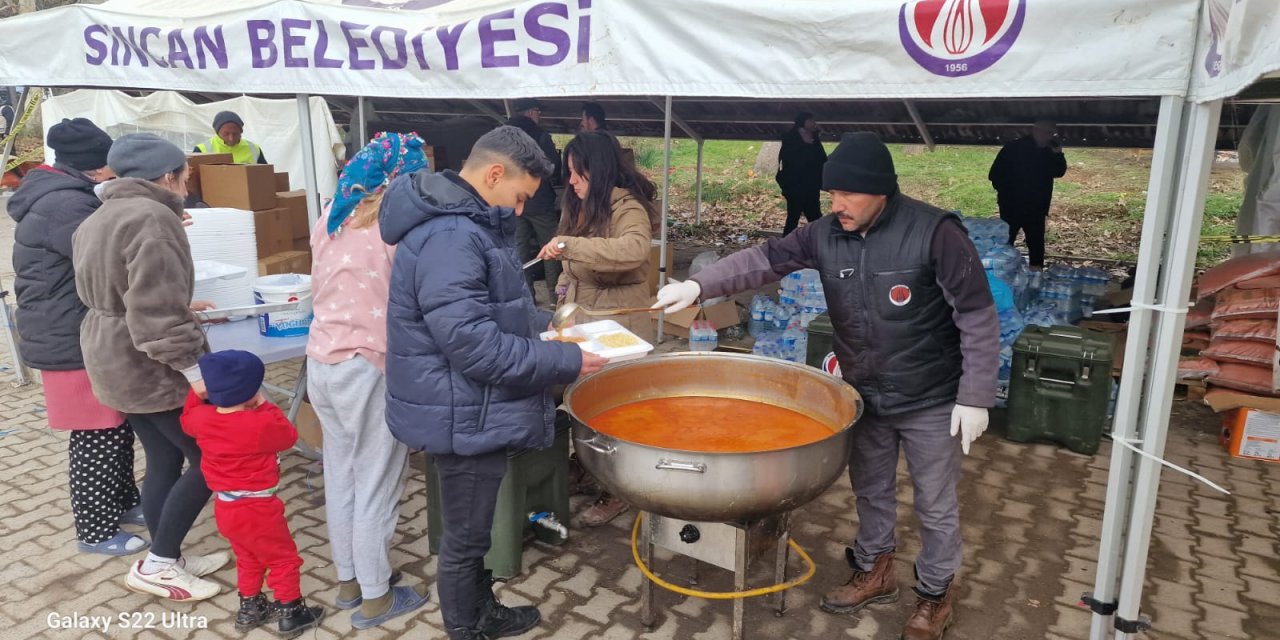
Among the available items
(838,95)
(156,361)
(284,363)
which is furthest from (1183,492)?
(284,363)

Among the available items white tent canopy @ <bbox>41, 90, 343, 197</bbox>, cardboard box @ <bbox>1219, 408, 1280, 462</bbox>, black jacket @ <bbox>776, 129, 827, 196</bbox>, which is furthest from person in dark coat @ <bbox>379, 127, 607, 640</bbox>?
white tent canopy @ <bbox>41, 90, 343, 197</bbox>

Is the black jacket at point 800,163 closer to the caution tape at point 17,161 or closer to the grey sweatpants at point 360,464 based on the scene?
the caution tape at point 17,161

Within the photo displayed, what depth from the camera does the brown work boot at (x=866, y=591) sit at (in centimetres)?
324

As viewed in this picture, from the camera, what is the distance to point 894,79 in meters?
2.71

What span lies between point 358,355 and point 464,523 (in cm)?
72

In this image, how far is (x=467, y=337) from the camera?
93.5 inches

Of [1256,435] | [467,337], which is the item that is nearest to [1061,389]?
[1256,435]

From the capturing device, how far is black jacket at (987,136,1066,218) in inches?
332

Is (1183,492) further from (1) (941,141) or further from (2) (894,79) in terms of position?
(1) (941,141)

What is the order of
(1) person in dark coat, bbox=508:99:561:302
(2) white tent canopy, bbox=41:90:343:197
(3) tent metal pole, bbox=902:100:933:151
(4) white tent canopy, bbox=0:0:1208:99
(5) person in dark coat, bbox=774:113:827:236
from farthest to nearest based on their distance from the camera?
(2) white tent canopy, bbox=41:90:343:197, (5) person in dark coat, bbox=774:113:827:236, (3) tent metal pole, bbox=902:100:933:151, (1) person in dark coat, bbox=508:99:561:302, (4) white tent canopy, bbox=0:0:1208:99

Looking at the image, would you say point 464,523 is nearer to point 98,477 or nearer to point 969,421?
point 969,421

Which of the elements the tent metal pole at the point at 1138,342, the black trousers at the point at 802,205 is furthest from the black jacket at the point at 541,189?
the tent metal pole at the point at 1138,342

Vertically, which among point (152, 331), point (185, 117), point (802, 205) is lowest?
point (152, 331)

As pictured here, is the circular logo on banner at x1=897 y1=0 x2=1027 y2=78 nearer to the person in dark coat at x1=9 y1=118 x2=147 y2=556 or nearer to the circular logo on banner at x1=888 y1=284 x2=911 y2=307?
the circular logo on banner at x1=888 y1=284 x2=911 y2=307
